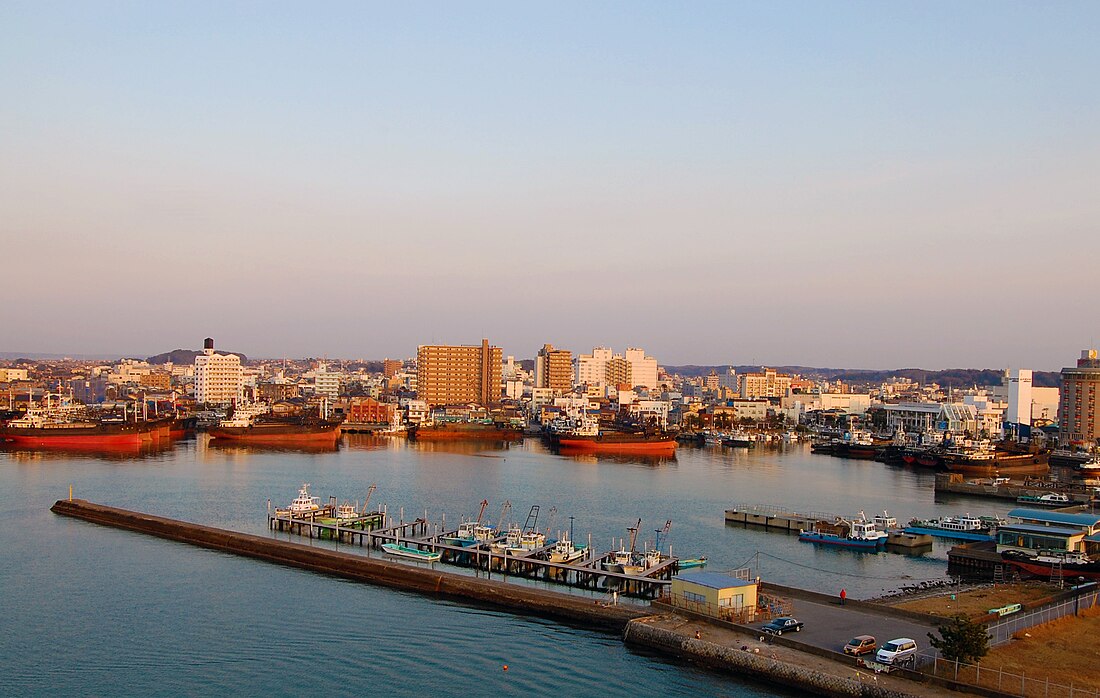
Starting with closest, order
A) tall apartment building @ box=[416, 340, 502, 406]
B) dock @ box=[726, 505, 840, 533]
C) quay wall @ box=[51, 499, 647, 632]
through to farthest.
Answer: quay wall @ box=[51, 499, 647, 632], dock @ box=[726, 505, 840, 533], tall apartment building @ box=[416, 340, 502, 406]

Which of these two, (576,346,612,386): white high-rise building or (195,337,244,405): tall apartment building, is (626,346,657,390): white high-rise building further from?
(195,337,244,405): tall apartment building

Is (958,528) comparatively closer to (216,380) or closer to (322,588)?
(322,588)

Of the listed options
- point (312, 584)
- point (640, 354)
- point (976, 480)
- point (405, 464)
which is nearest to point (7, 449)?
point (405, 464)

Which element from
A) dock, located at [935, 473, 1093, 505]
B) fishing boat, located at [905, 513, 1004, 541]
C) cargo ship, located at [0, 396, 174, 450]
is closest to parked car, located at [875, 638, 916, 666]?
fishing boat, located at [905, 513, 1004, 541]

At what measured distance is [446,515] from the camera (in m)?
18.4

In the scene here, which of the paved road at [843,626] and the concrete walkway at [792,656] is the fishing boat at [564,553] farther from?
the paved road at [843,626]

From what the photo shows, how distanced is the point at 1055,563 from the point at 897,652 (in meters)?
6.58

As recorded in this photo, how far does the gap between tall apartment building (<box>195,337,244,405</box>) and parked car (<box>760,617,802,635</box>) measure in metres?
47.9

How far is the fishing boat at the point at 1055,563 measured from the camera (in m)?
13.3

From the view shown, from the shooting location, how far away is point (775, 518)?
1831 centimetres

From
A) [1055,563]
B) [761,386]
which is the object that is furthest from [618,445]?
[761,386]

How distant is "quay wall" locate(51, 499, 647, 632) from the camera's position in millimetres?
11133

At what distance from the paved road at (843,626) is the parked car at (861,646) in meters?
0.18

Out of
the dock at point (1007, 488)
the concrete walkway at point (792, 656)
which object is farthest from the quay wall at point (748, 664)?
the dock at point (1007, 488)
